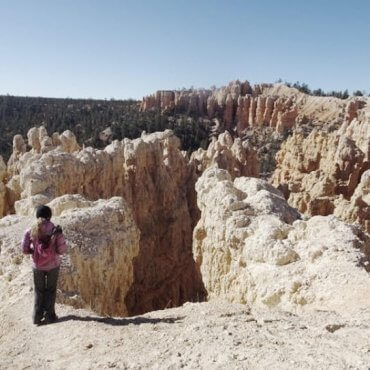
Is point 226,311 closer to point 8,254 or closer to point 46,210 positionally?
point 46,210

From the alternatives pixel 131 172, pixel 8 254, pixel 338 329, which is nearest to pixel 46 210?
pixel 8 254

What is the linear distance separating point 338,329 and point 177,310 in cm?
224

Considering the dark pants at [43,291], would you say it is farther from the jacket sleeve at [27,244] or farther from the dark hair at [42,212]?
the dark hair at [42,212]

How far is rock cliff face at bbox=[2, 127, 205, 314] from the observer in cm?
1789

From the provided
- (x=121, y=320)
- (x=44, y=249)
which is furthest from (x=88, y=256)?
(x=44, y=249)

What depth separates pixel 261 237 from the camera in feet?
27.8

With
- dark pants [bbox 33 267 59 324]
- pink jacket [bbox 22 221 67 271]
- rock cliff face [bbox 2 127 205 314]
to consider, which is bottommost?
rock cliff face [bbox 2 127 205 314]

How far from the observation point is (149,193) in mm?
21688

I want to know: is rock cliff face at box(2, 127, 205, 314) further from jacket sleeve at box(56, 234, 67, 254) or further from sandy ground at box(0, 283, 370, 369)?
sandy ground at box(0, 283, 370, 369)

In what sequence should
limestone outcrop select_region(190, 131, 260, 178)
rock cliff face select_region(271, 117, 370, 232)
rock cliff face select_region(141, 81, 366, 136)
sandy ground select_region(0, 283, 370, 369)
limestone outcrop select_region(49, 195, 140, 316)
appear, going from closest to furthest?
sandy ground select_region(0, 283, 370, 369) → limestone outcrop select_region(49, 195, 140, 316) → rock cliff face select_region(271, 117, 370, 232) → limestone outcrop select_region(190, 131, 260, 178) → rock cliff face select_region(141, 81, 366, 136)

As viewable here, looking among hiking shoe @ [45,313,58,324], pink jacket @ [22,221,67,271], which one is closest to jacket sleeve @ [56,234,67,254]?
pink jacket @ [22,221,67,271]

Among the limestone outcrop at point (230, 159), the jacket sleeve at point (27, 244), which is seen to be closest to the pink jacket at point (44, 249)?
the jacket sleeve at point (27, 244)

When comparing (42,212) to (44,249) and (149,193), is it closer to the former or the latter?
(44,249)

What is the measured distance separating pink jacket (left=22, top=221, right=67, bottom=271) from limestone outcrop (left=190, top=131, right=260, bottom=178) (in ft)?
69.2
